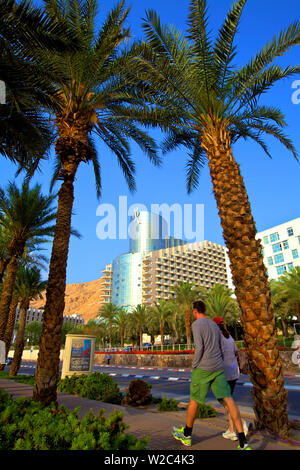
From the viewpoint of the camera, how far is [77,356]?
11586 millimetres

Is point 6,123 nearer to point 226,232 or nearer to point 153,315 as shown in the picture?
point 226,232

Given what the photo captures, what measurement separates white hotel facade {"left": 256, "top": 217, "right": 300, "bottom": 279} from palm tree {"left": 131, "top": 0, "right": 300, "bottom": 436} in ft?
180

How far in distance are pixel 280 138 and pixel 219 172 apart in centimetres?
383

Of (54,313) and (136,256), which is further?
(136,256)

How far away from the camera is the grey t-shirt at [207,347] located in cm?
372

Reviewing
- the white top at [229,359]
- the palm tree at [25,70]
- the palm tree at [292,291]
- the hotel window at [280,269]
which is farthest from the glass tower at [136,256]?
the white top at [229,359]

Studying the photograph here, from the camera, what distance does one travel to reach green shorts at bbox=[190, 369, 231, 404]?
3689 mm

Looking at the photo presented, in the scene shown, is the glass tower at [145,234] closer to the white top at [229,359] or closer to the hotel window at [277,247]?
the hotel window at [277,247]

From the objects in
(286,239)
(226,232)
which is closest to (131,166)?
(226,232)

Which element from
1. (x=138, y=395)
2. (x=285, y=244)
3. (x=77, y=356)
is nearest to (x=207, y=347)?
(x=138, y=395)

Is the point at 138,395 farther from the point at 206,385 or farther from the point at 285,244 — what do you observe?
the point at 285,244

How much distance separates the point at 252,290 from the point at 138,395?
13.8ft

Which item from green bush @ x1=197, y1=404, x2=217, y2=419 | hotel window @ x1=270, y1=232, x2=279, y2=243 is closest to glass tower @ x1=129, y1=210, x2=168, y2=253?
hotel window @ x1=270, y1=232, x2=279, y2=243

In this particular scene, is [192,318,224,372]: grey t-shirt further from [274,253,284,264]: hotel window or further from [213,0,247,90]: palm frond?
[274,253,284,264]: hotel window
